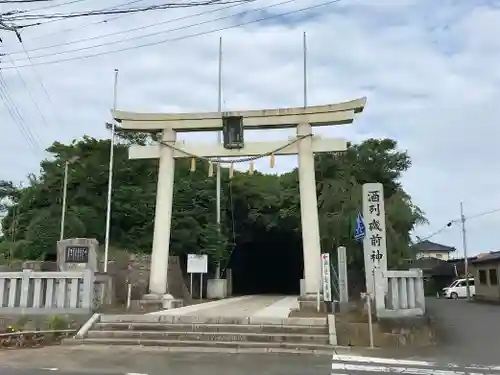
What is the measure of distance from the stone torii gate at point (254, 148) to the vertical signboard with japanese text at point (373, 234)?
130 inches

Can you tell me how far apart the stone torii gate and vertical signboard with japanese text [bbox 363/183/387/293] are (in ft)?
10.8

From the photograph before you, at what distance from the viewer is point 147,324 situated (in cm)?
1254

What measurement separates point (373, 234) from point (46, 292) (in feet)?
28.5

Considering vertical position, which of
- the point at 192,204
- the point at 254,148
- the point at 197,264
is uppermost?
the point at 254,148

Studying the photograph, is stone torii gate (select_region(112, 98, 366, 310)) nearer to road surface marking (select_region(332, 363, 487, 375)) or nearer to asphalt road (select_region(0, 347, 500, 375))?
asphalt road (select_region(0, 347, 500, 375))

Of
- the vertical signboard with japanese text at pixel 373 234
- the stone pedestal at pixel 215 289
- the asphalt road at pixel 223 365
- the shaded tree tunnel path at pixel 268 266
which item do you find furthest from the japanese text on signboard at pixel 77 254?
the shaded tree tunnel path at pixel 268 266

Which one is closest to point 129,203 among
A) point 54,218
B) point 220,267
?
point 54,218

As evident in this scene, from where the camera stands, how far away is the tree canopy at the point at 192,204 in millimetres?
24609

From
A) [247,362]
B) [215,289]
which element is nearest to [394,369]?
[247,362]

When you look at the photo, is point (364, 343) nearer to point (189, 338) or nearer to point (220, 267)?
point (189, 338)

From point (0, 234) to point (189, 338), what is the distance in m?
23.9

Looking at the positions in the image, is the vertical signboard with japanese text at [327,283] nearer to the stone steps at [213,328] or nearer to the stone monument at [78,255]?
the stone steps at [213,328]

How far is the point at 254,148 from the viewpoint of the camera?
17594mm

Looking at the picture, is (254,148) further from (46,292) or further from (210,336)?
(46,292)
